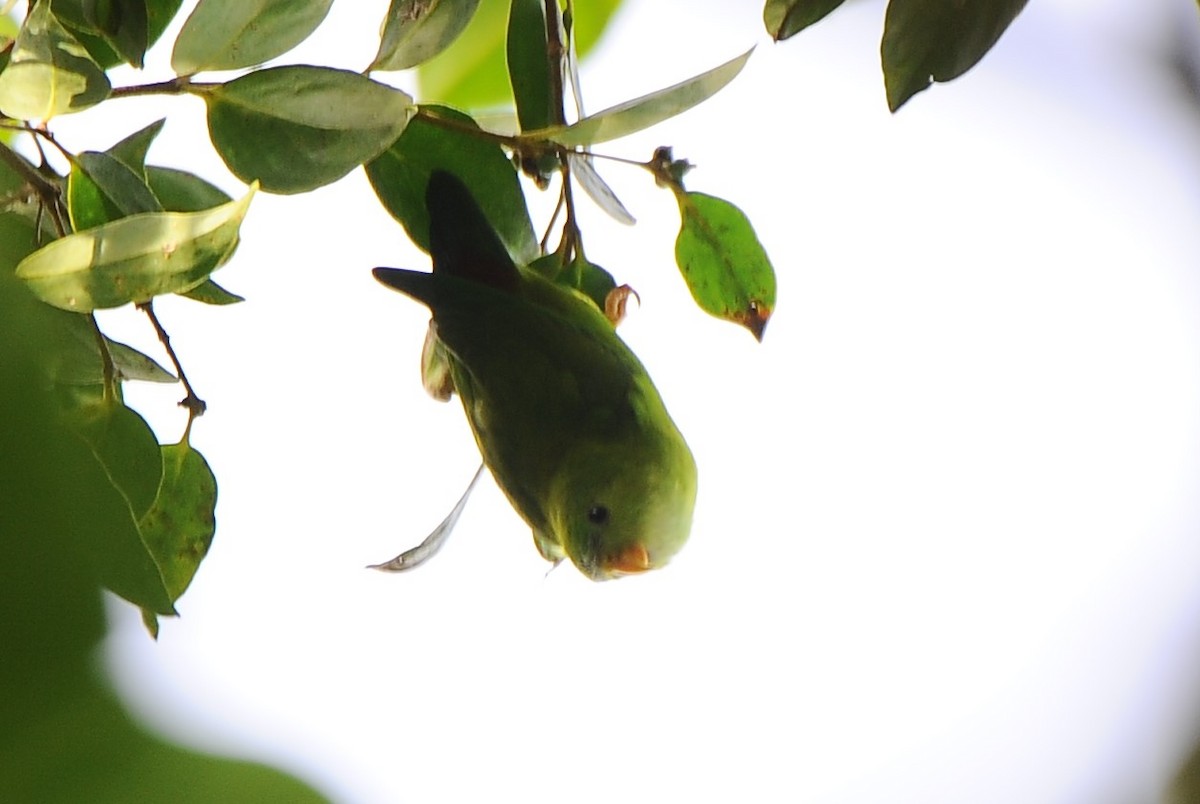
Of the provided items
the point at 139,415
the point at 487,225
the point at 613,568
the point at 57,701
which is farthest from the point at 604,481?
the point at 57,701

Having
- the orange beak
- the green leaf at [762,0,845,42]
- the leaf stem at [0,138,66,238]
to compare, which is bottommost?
the orange beak

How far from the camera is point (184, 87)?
0.60 metres

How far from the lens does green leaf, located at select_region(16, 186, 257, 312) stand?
0.52 meters

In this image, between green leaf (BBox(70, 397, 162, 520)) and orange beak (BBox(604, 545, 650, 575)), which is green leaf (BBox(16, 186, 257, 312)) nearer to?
green leaf (BBox(70, 397, 162, 520))

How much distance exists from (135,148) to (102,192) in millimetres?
72

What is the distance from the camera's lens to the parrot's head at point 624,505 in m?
0.87

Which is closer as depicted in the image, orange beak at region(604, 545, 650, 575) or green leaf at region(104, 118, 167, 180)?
green leaf at region(104, 118, 167, 180)

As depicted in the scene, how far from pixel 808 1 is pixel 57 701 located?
54 cm

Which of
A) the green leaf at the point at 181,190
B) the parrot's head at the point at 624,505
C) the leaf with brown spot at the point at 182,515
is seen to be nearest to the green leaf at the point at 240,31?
the green leaf at the point at 181,190

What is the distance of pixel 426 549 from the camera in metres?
0.81

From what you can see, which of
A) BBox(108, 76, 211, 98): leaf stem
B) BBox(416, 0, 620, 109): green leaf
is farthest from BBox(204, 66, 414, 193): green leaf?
BBox(416, 0, 620, 109): green leaf

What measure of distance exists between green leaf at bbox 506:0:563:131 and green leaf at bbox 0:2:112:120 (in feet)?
0.93

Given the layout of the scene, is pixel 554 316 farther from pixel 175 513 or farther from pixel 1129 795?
pixel 1129 795

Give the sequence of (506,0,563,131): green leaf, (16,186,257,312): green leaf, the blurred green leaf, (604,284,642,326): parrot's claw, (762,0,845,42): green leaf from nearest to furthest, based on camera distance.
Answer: the blurred green leaf < (16,186,257,312): green leaf < (762,0,845,42): green leaf < (506,0,563,131): green leaf < (604,284,642,326): parrot's claw
